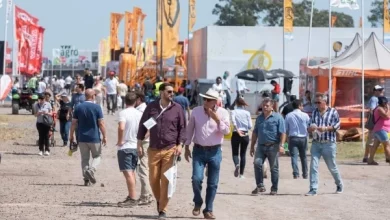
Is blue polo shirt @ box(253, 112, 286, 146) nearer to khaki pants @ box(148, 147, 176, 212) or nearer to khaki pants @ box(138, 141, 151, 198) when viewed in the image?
khaki pants @ box(138, 141, 151, 198)

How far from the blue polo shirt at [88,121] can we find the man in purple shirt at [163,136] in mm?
3737

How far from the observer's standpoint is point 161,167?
13.7m

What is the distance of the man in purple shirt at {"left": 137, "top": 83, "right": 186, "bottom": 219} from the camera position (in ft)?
44.6

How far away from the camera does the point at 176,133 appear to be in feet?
44.9

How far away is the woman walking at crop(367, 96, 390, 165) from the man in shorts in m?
9.74

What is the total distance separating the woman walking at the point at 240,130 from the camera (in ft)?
65.0

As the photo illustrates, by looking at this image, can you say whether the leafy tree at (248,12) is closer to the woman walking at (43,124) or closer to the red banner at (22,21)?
the red banner at (22,21)

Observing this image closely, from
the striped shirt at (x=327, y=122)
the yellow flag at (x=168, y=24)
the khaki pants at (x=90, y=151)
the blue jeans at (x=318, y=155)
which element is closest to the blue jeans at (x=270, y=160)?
the blue jeans at (x=318, y=155)

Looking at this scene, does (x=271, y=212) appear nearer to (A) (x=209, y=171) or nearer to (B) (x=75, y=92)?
(A) (x=209, y=171)

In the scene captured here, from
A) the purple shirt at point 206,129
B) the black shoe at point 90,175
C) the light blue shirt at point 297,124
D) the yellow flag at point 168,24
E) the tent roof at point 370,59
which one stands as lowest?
the black shoe at point 90,175

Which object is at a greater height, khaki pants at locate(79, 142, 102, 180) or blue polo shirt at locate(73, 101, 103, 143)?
blue polo shirt at locate(73, 101, 103, 143)

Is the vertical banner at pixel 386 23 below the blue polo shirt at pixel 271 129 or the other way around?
the other way around

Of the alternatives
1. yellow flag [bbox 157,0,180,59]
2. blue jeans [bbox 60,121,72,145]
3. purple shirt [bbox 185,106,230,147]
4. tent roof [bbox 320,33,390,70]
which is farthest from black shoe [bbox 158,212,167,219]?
yellow flag [bbox 157,0,180,59]

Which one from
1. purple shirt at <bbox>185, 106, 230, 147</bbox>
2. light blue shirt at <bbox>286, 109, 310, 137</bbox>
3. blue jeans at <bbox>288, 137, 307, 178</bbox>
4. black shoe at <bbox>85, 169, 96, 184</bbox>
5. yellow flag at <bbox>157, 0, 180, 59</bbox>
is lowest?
black shoe at <bbox>85, 169, 96, 184</bbox>
